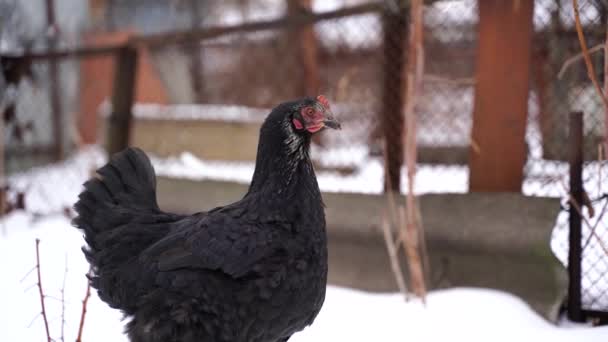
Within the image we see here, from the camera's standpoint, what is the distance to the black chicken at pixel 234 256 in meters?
1.96

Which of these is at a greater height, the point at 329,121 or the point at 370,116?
the point at 329,121

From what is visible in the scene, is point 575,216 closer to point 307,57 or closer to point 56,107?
point 307,57

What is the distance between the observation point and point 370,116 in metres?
5.09

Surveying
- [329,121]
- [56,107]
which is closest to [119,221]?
[329,121]

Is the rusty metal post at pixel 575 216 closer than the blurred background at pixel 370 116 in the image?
Yes

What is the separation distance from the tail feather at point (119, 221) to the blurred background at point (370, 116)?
117 centimetres

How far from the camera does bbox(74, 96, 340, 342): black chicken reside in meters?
1.96

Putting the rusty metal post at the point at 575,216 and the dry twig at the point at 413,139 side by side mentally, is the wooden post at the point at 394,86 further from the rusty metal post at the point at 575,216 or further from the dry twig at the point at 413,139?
the rusty metal post at the point at 575,216

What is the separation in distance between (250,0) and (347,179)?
4.48 m

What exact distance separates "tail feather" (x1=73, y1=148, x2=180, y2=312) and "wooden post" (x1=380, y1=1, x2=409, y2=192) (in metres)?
1.75

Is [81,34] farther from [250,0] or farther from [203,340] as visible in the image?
[203,340]

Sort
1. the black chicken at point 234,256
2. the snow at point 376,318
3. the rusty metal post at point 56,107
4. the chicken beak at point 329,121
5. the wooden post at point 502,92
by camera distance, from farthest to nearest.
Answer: the rusty metal post at point 56,107 < the wooden post at point 502,92 < the snow at point 376,318 < the chicken beak at point 329,121 < the black chicken at point 234,256

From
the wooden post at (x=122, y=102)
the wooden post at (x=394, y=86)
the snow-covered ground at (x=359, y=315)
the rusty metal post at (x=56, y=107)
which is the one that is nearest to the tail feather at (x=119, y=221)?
the snow-covered ground at (x=359, y=315)

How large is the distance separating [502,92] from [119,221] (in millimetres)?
2244
